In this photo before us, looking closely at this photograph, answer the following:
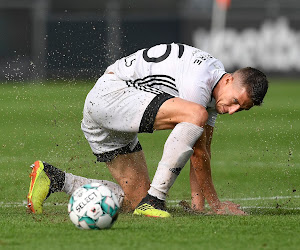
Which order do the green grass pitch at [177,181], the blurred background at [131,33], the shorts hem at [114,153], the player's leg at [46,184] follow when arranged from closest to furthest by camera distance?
1. the green grass pitch at [177,181]
2. the player's leg at [46,184]
3. the shorts hem at [114,153]
4. the blurred background at [131,33]

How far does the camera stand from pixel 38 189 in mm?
5996

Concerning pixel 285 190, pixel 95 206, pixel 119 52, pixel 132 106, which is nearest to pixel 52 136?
pixel 285 190

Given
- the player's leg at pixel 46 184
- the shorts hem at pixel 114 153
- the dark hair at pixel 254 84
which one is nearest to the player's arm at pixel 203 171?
the dark hair at pixel 254 84

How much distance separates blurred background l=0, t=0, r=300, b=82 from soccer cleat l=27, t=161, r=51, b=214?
43.0 feet

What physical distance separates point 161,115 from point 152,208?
26.6 inches

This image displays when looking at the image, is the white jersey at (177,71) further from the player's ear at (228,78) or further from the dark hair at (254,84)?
the dark hair at (254,84)

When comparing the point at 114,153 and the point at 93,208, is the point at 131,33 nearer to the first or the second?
the point at 114,153

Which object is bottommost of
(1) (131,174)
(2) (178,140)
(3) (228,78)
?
(1) (131,174)

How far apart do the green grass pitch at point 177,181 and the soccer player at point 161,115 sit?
0.25m

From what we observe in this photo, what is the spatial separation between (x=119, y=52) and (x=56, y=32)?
6.16ft

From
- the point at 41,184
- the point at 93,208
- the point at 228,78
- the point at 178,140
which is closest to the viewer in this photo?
the point at 93,208

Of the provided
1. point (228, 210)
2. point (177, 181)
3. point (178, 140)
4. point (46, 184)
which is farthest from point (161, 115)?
point (177, 181)

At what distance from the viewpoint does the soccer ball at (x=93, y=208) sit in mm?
4750

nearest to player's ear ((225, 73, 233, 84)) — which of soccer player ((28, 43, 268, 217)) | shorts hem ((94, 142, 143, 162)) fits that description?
soccer player ((28, 43, 268, 217))
